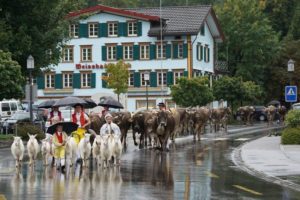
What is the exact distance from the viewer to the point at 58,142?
72.4ft

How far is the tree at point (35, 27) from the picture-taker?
42.4 metres

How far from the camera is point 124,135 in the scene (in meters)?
32.6

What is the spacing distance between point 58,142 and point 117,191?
20.0 feet

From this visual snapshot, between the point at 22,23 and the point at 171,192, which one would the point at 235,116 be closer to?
the point at 22,23

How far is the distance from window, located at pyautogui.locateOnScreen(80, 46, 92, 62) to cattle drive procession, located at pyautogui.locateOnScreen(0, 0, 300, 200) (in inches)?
9.2

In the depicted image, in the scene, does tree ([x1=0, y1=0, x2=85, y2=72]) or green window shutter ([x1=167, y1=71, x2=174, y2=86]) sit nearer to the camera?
tree ([x1=0, y1=0, x2=85, y2=72])

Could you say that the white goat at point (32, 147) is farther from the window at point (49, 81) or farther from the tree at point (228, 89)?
the window at point (49, 81)

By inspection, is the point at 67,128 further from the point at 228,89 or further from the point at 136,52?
the point at 136,52

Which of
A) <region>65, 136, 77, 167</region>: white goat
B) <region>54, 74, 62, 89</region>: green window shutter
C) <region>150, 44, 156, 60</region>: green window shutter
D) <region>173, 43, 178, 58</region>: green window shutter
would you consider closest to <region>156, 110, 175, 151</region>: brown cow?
<region>65, 136, 77, 167</region>: white goat

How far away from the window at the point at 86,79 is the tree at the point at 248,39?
18127 mm

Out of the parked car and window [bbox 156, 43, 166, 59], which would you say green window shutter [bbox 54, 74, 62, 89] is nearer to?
window [bbox 156, 43, 166, 59]

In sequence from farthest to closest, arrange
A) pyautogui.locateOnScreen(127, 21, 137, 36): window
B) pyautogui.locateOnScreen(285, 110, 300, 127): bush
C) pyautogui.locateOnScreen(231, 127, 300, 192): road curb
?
pyautogui.locateOnScreen(127, 21, 137, 36): window, pyautogui.locateOnScreen(285, 110, 300, 127): bush, pyautogui.locateOnScreen(231, 127, 300, 192): road curb

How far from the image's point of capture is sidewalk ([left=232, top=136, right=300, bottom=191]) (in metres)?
19.8

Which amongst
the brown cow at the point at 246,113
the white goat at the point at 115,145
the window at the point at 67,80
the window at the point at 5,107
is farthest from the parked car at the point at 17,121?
the window at the point at 67,80
